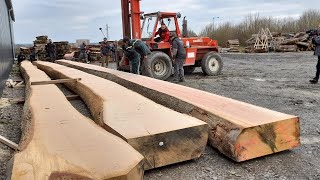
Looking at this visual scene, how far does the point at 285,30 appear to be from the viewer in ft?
126

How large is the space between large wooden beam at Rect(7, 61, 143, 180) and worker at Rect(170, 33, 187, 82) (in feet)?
25.6

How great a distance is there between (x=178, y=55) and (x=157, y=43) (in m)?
0.87

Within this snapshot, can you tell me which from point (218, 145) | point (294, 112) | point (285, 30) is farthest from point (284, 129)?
point (285, 30)

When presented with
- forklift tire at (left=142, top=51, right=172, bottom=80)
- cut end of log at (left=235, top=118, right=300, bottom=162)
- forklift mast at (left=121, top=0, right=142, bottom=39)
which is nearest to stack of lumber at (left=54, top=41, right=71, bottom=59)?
forklift mast at (left=121, top=0, right=142, bottom=39)

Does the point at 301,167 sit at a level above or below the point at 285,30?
below

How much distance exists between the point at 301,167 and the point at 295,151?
405 millimetres

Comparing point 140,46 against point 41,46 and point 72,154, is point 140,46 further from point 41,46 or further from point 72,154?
point 41,46

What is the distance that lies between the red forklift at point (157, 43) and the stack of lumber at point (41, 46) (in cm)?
1602

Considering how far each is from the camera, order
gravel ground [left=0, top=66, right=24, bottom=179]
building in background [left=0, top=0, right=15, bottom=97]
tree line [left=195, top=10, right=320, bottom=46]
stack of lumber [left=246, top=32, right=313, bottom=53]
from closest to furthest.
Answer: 1. gravel ground [left=0, top=66, right=24, bottom=179]
2. building in background [left=0, top=0, right=15, bottom=97]
3. stack of lumber [left=246, top=32, right=313, bottom=53]
4. tree line [left=195, top=10, right=320, bottom=46]

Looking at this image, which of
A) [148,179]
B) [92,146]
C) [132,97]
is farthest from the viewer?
[132,97]

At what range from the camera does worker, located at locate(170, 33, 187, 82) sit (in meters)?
11.1

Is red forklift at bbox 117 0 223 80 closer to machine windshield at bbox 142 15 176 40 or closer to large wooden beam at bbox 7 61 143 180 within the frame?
machine windshield at bbox 142 15 176 40

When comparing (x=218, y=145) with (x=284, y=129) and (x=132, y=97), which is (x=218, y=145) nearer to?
(x=284, y=129)

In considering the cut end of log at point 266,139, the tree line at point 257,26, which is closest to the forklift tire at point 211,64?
the cut end of log at point 266,139
